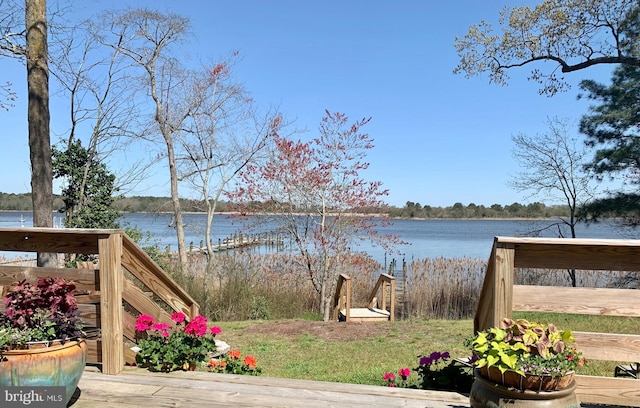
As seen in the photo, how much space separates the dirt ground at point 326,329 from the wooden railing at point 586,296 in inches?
200

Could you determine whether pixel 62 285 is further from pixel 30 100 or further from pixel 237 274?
pixel 237 274

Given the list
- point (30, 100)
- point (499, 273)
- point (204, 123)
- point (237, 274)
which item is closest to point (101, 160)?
point (204, 123)

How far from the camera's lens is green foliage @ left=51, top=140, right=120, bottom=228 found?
10344mm

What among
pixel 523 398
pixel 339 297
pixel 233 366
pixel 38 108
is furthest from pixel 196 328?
pixel 339 297

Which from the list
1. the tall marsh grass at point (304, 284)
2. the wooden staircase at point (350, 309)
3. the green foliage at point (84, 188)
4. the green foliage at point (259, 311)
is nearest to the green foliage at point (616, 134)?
the tall marsh grass at point (304, 284)

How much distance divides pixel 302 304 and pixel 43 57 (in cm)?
709

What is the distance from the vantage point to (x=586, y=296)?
2264mm

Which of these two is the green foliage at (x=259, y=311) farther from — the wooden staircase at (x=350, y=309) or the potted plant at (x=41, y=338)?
the potted plant at (x=41, y=338)

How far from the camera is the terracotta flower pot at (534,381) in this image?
1644 millimetres

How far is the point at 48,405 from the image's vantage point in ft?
6.78

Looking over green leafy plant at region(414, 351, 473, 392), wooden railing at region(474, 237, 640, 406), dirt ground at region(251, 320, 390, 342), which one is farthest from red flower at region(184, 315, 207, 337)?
dirt ground at region(251, 320, 390, 342)

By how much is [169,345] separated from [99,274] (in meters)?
0.65

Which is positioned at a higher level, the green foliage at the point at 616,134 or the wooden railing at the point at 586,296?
the green foliage at the point at 616,134

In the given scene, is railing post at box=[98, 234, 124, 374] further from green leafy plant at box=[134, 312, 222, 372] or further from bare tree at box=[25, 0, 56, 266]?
bare tree at box=[25, 0, 56, 266]
